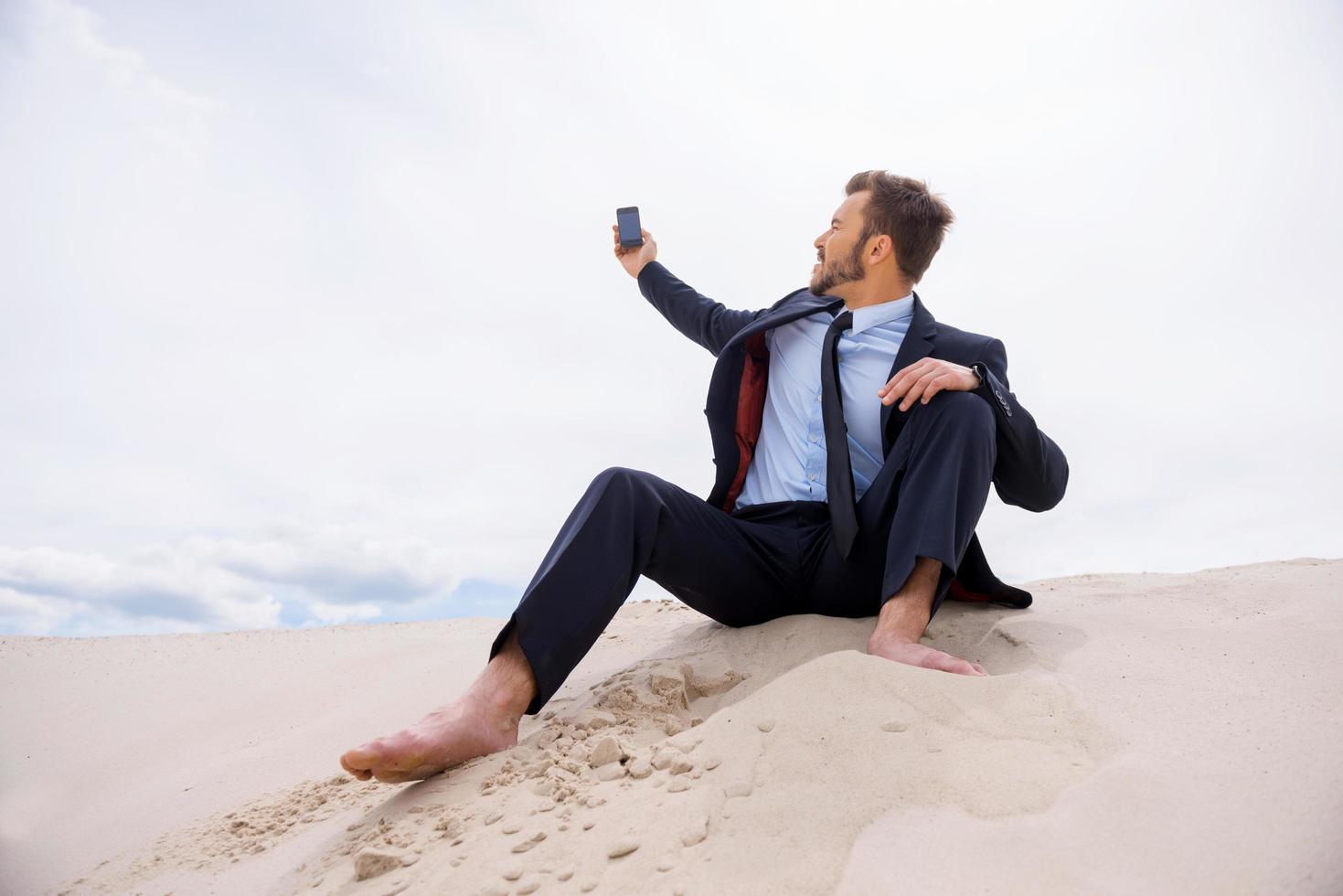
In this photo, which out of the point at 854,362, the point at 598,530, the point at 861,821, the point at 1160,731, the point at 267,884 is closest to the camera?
the point at 861,821

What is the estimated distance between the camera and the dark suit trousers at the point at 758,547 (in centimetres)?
232

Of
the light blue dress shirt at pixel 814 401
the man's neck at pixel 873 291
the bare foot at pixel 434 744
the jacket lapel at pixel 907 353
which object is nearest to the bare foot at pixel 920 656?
the light blue dress shirt at pixel 814 401

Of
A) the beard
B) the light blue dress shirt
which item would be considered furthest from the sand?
the beard

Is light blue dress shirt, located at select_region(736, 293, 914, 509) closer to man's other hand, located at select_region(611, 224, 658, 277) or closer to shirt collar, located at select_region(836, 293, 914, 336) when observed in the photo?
shirt collar, located at select_region(836, 293, 914, 336)

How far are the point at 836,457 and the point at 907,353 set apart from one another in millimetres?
479

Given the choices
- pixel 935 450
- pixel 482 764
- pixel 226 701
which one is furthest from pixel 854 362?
pixel 226 701

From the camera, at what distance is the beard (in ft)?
10.3

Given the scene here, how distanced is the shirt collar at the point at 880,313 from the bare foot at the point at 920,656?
1.18m

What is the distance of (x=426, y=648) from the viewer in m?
4.22

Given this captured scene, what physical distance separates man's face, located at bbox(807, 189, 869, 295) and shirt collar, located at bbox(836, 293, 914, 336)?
0.51 ft

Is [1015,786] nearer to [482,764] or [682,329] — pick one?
[482,764]

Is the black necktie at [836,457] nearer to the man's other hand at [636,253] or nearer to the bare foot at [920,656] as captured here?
the bare foot at [920,656]

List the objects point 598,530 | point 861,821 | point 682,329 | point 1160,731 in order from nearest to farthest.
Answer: point 861,821
point 1160,731
point 598,530
point 682,329

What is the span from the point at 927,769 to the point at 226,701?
3.45 meters
